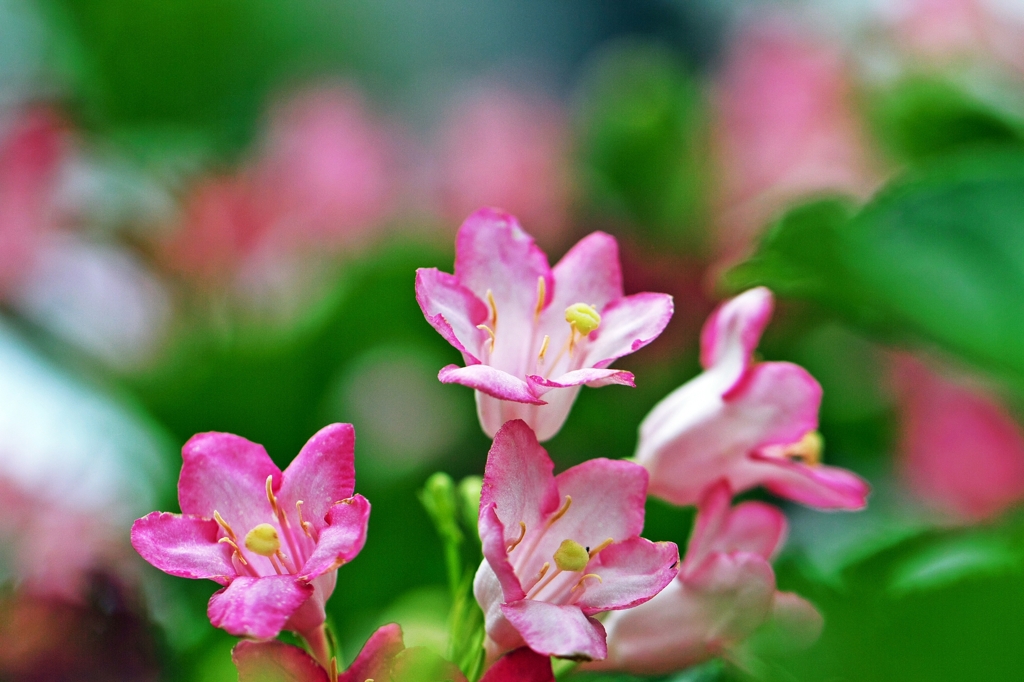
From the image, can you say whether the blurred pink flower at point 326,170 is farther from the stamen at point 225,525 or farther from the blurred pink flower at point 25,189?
the stamen at point 225,525

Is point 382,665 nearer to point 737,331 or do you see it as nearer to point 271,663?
point 271,663

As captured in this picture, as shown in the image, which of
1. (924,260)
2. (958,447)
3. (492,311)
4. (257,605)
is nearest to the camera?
(257,605)

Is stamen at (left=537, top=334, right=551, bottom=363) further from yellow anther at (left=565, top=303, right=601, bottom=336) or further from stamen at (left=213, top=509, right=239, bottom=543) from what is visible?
stamen at (left=213, top=509, right=239, bottom=543)

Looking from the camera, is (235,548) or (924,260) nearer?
(235,548)

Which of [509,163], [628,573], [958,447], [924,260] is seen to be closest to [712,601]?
[628,573]

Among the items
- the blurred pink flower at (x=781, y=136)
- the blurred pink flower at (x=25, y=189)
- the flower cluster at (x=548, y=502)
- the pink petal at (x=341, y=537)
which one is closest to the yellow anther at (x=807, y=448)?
the flower cluster at (x=548, y=502)

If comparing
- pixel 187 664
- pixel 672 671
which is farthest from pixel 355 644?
pixel 672 671
